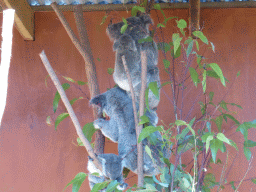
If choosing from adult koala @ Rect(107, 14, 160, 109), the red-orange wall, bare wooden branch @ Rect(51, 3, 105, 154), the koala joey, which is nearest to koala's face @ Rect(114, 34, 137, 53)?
adult koala @ Rect(107, 14, 160, 109)

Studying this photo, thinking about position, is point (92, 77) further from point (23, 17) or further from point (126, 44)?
point (23, 17)

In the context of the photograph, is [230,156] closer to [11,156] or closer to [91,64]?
[91,64]

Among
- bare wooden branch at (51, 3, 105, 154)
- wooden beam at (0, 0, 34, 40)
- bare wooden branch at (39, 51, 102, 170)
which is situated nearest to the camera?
bare wooden branch at (39, 51, 102, 170)

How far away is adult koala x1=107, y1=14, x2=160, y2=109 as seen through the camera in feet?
3.45

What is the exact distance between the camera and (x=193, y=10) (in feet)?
5.65

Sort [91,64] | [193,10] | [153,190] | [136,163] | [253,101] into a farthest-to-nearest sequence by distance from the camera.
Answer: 1. [253,101]
2. [193,10]
3. [91,64]
4. [136,163]
5. [153,190]

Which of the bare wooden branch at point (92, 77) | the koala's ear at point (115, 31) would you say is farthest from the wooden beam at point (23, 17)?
the koala's ear at point (115, 31)

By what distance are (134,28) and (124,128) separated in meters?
0.38

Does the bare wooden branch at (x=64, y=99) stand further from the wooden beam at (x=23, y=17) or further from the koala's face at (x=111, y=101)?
the wooden beam at (x=23, y=17)

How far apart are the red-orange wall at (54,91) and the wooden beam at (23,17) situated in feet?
0.22

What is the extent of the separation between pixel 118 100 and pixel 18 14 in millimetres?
1026

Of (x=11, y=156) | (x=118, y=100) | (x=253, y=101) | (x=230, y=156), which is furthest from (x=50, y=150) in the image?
(x=253, y=101)

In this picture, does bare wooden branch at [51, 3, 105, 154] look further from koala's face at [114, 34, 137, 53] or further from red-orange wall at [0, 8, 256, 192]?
red-orange wall at [0, 8, 256, 192]

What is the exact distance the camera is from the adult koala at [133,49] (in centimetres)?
105
